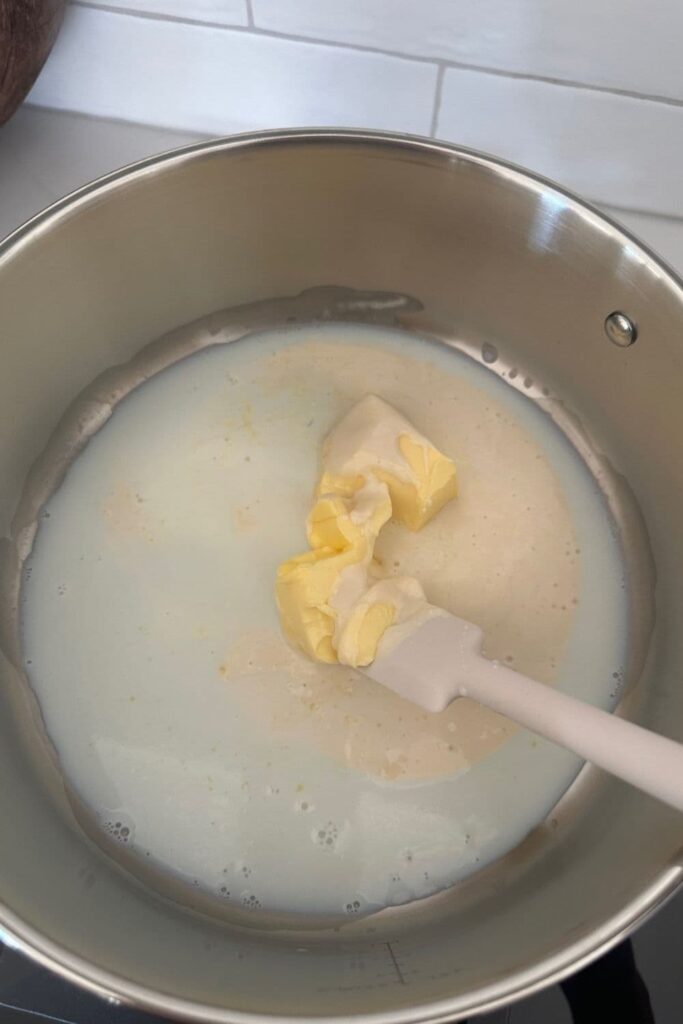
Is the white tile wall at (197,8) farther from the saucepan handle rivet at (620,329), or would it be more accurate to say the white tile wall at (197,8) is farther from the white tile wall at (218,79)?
the saucepan handle rivet at (620,329)

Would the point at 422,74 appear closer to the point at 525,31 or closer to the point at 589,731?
the point at 525,31

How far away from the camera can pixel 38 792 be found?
0.76m

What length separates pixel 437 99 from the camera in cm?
87

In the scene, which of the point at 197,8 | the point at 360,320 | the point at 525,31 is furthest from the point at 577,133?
the point at 197,8

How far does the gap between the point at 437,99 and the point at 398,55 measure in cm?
6

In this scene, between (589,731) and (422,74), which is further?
(422,74)

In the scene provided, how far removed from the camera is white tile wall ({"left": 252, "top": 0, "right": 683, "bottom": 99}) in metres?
0.76

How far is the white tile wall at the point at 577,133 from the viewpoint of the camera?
2.74ft

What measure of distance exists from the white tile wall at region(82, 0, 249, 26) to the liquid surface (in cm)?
33

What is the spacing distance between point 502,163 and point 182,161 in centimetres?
31

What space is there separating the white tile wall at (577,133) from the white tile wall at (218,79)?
5 cm

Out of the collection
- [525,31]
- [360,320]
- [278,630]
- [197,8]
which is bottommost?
[278,630]

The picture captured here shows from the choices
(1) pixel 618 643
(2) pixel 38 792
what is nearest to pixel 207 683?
(2) pixel 38 792

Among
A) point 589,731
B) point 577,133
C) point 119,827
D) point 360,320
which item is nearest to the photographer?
point 589,731
